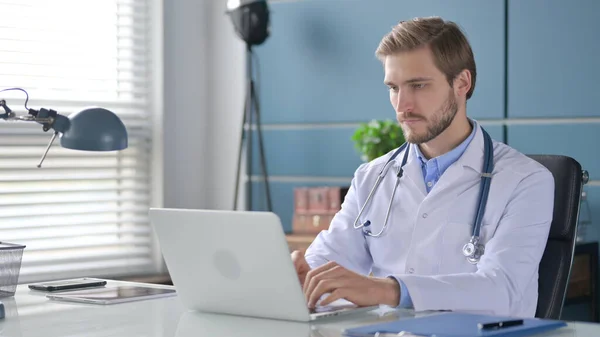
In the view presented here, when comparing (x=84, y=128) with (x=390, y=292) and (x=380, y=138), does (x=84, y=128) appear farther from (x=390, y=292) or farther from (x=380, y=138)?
(x=380, y=138)

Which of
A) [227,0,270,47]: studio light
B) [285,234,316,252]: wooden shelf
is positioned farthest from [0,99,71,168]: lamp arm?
[227,0,270,47]: studio light

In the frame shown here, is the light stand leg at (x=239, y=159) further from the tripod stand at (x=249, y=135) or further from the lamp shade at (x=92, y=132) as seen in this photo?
the lamp shade at (x=92, y=132)

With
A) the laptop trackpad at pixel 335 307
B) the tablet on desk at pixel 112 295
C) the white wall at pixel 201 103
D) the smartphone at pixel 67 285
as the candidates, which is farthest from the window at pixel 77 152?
the laptop trackpad at pixel 335 307

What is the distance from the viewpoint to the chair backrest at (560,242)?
2.17 m

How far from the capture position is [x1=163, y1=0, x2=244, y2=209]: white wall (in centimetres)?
459

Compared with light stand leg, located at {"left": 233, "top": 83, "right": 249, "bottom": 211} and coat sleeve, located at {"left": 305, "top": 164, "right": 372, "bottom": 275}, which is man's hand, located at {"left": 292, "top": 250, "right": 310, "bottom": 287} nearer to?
coat sleeve, located at {"left": 305, "top": 164, "right": 372, "bottom": 275}

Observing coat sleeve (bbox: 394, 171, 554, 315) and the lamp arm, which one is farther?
the lamp arm

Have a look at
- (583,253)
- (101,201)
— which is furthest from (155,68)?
(583,253)

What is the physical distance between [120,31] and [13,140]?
2.59 feet

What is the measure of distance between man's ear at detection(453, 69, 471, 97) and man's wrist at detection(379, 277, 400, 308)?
724 mm

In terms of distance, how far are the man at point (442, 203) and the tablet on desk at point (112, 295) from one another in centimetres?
36

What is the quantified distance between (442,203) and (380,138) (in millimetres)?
1610

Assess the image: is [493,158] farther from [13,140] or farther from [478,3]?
[13,140]

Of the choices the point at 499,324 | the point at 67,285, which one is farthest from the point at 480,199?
the point at 67,285
